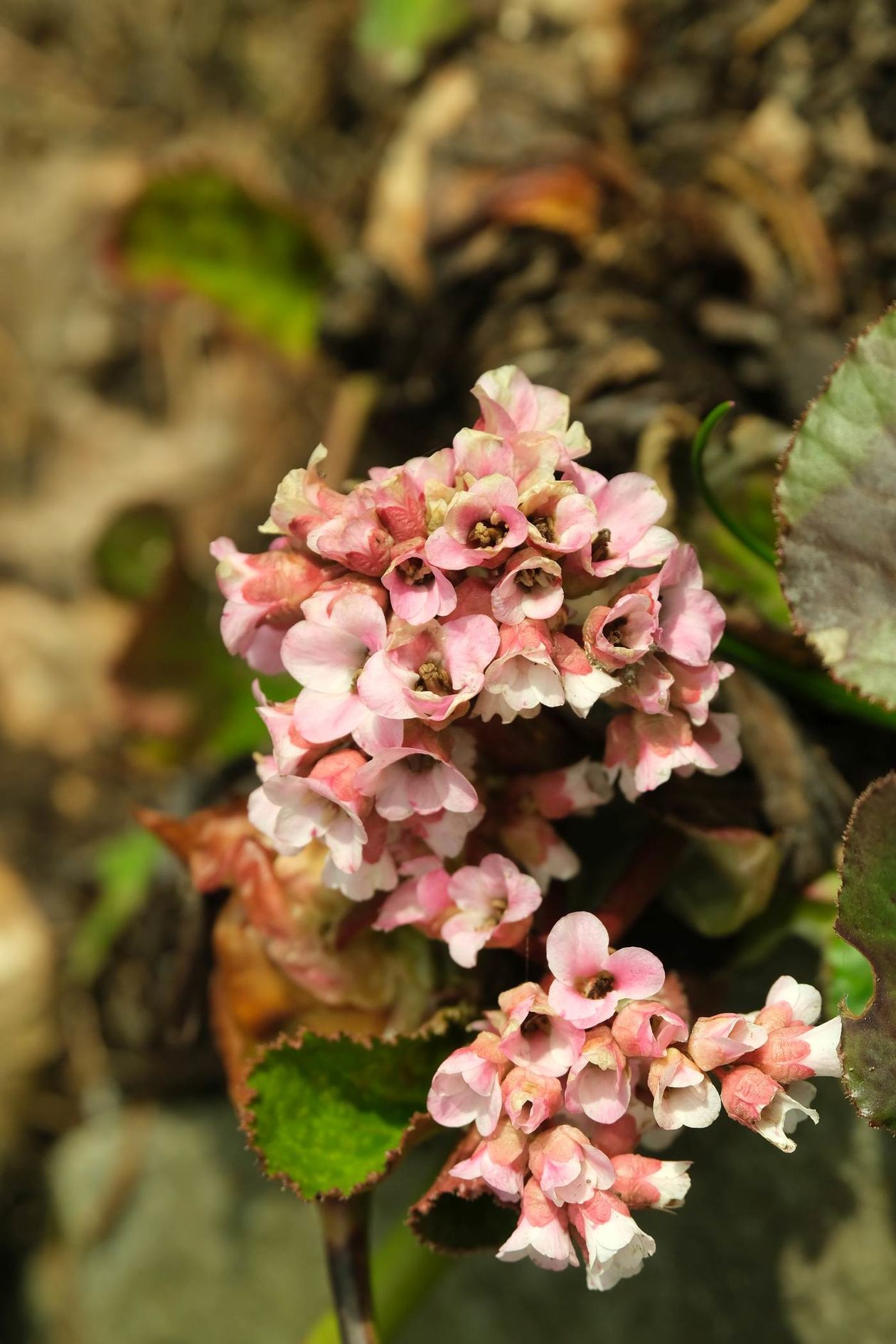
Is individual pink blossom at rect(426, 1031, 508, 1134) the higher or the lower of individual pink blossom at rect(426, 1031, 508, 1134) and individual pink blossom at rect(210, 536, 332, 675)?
the lower

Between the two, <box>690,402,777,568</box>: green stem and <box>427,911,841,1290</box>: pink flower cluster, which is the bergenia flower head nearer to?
<box>427,911,841,1290</box>: pink flower cluster

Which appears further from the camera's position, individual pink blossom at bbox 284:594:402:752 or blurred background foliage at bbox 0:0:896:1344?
blurred background foliage at bbox 0:0:896:1344

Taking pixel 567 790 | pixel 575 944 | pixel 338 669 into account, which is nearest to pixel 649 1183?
pixel 575 944

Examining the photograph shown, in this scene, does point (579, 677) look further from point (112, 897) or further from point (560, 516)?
point (112, 897)

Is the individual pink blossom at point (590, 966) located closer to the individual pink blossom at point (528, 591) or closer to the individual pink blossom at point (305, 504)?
the individual pink blossom at point (528, 591)

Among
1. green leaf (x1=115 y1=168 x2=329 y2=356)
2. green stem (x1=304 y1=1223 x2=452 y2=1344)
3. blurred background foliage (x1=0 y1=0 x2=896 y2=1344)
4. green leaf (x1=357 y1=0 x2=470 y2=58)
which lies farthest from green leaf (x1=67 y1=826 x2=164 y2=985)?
green leaf (x1=357 y1=0 x2=470 y2=58)

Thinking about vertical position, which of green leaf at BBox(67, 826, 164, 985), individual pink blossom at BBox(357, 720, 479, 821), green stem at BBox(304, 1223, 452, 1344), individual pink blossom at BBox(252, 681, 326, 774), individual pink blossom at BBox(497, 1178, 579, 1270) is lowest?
green leaf at BBox(67, 826, 164, 985)

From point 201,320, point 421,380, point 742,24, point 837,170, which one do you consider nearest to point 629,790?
point 421,380
